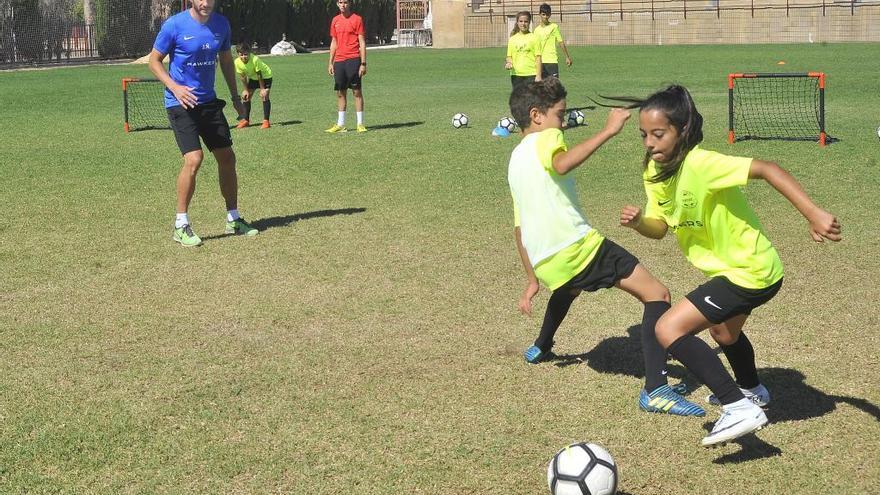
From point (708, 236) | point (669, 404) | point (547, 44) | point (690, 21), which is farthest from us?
point (690, 21)

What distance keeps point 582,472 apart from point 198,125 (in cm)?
637

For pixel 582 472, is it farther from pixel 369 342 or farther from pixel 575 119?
pixel 575 119

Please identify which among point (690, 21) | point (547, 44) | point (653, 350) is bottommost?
point (653, 350)

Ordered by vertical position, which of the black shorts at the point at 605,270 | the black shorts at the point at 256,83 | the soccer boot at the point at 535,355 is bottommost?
the soccer boot at the point at 535,355

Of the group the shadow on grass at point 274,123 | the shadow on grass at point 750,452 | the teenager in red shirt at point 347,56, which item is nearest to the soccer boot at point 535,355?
the shadow on grass at point 750,452

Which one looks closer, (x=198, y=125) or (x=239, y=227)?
(x=198, y=125)

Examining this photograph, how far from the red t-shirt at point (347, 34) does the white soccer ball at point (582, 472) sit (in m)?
13.8

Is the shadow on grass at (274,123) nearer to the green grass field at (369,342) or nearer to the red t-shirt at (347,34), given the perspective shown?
the red t-shirt at (347,34)

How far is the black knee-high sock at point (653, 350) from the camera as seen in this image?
5.40m

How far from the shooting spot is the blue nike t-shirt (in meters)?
9.63

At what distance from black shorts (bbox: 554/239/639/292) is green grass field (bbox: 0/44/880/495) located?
0.61 metres

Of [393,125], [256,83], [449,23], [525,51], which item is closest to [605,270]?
[525,51]

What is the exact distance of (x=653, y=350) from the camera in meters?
5.46

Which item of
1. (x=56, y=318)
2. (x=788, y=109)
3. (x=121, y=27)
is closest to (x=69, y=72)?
(x=121, y=27)
